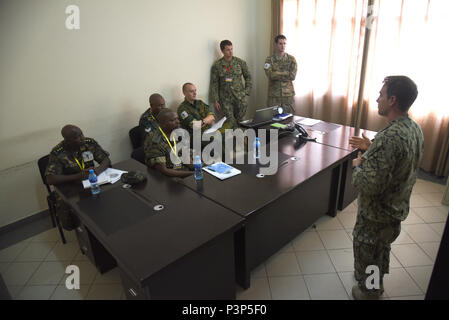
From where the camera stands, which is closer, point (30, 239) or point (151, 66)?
point (30, 239)

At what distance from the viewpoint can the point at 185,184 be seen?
2586mm

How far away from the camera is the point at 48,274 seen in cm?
279

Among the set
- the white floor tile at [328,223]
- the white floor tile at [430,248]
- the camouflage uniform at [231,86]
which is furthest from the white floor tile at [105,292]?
the camouflage uniform at [231,86]

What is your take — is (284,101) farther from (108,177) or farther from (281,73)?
(108,177)

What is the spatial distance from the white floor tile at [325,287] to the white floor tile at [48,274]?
7.47 feet

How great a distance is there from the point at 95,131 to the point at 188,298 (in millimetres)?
2803

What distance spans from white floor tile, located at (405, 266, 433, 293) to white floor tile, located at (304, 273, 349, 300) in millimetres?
645

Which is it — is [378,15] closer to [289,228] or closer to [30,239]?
[289,228]

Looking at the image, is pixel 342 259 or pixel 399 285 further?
pixel 342 259

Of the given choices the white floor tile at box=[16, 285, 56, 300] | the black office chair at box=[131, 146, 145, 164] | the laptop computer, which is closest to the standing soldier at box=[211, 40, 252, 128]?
the laptop computer

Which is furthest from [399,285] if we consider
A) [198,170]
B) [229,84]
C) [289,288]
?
[229,84]

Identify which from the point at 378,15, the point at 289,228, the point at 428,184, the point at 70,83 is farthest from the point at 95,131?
the point at 428,184

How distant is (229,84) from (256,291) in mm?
3571

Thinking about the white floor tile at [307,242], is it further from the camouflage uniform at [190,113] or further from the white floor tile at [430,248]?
the camouflage uniform at [190,113]
